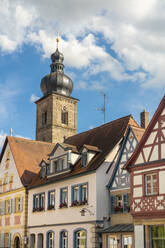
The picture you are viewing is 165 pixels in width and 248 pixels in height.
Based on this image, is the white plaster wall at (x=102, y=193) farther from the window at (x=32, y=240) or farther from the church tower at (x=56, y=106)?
the church tower at (x=56, y=106)

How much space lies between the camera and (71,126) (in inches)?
2901

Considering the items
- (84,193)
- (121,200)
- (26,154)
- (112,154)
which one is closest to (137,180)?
(121,200)

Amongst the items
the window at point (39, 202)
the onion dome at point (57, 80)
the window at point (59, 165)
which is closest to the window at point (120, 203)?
the window at point (59, 165)

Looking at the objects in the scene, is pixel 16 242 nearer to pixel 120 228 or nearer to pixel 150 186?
pixel 120 228

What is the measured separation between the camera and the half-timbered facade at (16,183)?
3691 centimetres

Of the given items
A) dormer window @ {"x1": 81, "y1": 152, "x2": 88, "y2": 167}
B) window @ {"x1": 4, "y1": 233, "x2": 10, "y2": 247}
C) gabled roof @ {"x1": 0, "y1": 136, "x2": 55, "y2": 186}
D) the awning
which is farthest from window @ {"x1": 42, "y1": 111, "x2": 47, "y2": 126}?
the awning

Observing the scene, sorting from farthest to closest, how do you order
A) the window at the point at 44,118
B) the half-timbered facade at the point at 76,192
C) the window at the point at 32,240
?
the window at the point at 44,118 → the window at the point at 32,240 → the half-timbered facade at the point at 76,192

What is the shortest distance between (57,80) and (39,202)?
131 ft

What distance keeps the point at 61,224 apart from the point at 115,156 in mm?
6461

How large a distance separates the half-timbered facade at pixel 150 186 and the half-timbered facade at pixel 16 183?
1513 cm

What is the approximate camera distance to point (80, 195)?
29.6 meters

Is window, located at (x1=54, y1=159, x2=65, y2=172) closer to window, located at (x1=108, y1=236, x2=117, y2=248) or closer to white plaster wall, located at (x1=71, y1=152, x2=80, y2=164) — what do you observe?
white plaster wall, located at (x1=71, y1=152, x2=80, y2=164)

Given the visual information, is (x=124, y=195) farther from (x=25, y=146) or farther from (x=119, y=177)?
(x=25, y=146)

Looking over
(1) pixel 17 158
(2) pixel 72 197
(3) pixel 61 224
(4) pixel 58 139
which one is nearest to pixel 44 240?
(3) pixel 61 224
